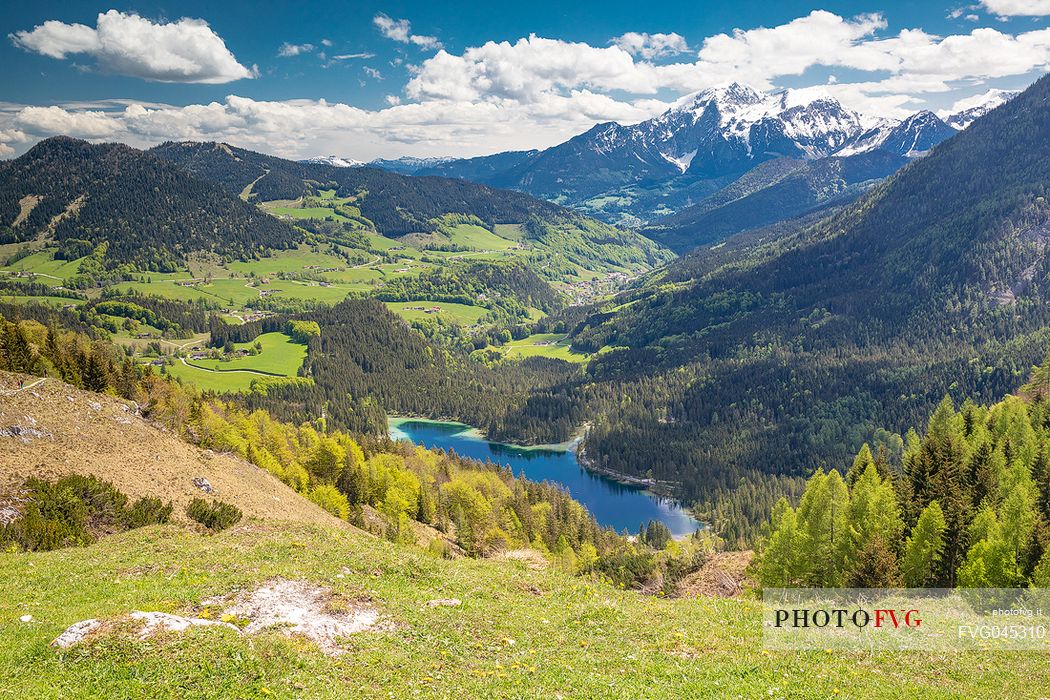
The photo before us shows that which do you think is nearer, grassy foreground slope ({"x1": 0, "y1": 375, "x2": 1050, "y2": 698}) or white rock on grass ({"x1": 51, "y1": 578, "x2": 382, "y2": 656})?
grassy foreground slope ({"x1": 0, "y1": 375, "x2": 1050, "y2": 698})

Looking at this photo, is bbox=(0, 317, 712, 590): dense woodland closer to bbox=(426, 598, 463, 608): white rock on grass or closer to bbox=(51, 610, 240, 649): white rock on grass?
bbox=(426, 598, 463, 608): white rock on grass

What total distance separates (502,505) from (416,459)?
23499mm

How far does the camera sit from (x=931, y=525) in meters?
58.0

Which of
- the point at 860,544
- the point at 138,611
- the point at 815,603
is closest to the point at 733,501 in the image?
the point at 860,544

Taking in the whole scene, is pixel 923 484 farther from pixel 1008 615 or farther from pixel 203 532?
pixel 203 532

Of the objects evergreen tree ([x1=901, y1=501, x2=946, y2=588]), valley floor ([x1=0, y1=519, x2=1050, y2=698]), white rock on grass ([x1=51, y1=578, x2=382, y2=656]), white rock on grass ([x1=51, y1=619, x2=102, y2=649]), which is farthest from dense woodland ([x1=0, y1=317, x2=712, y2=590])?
white rock on grass ([x1=51, y1=619, x2=102, y2=649])

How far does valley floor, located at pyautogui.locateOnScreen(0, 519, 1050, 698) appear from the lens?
89.2 feet

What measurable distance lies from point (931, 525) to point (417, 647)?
4830 cm

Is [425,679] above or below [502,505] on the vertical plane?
above

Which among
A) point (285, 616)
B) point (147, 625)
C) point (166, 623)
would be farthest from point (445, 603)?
point (147, 625)

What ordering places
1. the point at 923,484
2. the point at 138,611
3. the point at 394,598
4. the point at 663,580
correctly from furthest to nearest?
the point at 663,580, the point at 923,484, the point at 394,598, the point at 138,611

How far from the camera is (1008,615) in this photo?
42.5m

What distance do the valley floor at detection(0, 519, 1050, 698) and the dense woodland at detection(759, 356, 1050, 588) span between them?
22546mm

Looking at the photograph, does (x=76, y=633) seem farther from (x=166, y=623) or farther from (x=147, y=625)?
(x=166, y=623)
